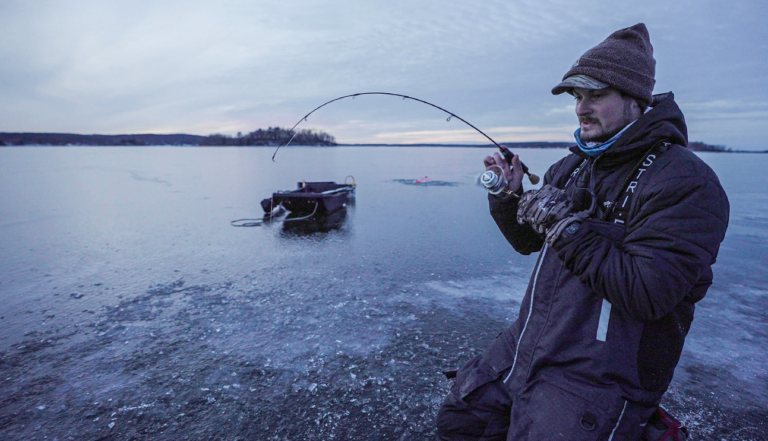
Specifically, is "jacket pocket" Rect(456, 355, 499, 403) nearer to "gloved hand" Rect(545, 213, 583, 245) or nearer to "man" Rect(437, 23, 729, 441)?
"man" Rect(437, 23, 729, 441)

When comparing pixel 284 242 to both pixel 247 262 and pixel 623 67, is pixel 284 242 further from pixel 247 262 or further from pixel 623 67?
pixel 623 67

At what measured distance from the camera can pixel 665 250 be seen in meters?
1.64

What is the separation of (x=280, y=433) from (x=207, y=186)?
67.1 feet

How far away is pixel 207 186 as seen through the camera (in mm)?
21422

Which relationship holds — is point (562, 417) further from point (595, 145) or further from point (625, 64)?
point (625, 64)

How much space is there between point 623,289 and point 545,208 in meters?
0.51

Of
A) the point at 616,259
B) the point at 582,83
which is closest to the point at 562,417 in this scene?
the point at 616,259

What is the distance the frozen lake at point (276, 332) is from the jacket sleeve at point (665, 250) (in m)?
2.08

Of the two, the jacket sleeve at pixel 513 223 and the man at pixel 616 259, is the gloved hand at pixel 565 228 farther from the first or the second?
the jacket sleeve at pixel 513 223

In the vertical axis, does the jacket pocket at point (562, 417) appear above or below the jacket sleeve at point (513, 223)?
below

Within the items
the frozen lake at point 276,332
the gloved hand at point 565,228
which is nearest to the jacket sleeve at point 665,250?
the gloved hand at point 565,228

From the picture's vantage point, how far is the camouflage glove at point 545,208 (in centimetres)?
197

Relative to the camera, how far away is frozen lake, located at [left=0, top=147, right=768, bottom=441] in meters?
3.31

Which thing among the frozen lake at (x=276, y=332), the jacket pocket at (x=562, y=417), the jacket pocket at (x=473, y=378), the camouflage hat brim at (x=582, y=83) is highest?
the camouflage hat brim at (x=582, y=83)
